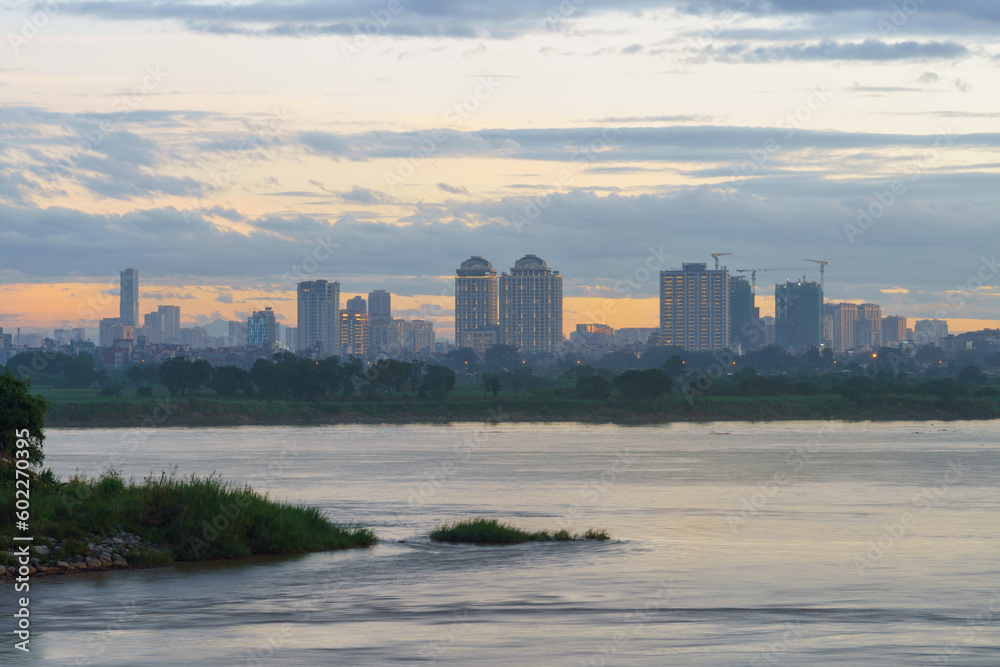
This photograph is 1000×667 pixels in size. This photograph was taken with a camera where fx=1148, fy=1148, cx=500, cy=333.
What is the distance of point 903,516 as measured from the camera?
48.3 m

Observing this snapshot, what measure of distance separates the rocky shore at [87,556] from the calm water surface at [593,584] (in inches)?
24.8

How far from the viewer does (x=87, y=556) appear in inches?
1181

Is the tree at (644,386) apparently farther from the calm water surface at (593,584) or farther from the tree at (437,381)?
the calm water surface at (593,584)

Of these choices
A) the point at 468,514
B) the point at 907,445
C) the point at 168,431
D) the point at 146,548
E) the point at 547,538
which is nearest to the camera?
the point at 146,548

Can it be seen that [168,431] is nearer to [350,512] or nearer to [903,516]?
[350,512]

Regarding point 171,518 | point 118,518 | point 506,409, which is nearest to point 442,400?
point 506,409

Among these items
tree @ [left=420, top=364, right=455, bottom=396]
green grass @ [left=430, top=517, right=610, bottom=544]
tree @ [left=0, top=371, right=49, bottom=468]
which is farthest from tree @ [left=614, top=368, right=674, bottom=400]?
tree @ [left=0, top=371, right=49, bottom=468]

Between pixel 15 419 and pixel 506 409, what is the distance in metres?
105

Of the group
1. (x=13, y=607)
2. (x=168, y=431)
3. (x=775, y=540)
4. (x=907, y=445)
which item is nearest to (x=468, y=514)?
(x=775, y=540)

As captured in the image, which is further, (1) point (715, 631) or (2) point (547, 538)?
(2) point (547, 538)

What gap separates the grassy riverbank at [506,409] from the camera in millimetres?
128250

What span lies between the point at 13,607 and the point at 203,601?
164 inches

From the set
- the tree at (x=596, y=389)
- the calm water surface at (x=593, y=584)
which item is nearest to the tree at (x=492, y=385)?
the tree at (x=596, y=389)

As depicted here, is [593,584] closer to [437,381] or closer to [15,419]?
[15,419]
